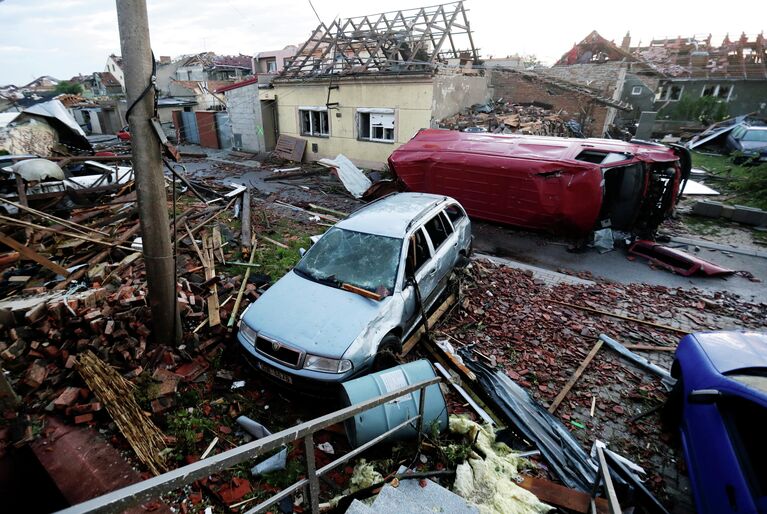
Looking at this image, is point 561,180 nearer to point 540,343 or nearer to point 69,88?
point 540,343

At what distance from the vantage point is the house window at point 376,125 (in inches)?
575

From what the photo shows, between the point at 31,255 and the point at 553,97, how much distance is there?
20366mm

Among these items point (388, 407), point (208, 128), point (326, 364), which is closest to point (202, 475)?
point (388, 407)

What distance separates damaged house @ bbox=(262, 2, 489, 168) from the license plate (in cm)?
1170

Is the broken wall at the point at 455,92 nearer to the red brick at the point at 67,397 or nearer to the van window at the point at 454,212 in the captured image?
the van window at the point at 454,212

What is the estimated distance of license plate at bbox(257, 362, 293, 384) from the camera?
3895 mm

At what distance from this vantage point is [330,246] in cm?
528

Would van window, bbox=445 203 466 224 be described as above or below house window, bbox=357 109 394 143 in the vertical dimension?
below

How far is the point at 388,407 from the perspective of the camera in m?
3.37

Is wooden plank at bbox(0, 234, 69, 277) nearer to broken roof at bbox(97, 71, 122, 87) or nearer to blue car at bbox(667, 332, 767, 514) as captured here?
blue car at bbox(667, 332, 767, 514)

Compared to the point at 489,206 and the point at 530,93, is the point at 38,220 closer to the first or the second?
the point at 489,206

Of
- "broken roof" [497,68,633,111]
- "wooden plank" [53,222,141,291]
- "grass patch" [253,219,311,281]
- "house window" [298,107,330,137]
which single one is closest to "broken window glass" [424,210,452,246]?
"grass patch" [253,219,311,281]

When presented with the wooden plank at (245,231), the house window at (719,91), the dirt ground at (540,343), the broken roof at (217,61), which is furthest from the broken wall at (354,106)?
the broken roof at (217,61)

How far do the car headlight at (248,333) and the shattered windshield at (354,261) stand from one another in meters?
1.04
